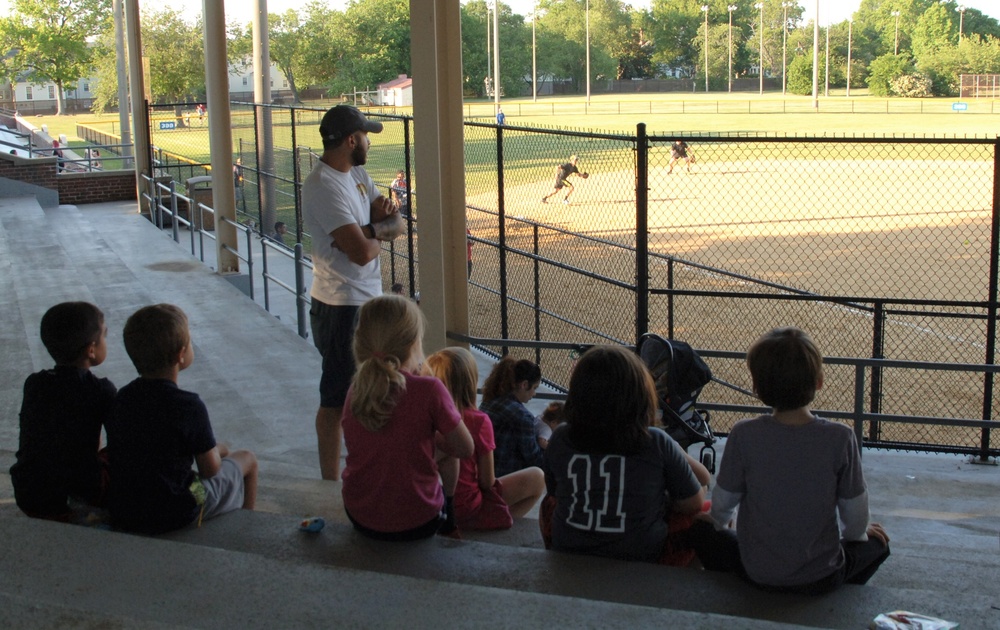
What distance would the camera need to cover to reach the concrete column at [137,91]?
61.3ft

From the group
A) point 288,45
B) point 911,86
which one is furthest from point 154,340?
point 911,86

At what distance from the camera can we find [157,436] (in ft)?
10.5

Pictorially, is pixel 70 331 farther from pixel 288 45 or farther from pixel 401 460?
pixel 288 45

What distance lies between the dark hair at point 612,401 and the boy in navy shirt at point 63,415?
1.59m

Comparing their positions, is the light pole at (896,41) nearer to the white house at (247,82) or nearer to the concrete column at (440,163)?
the white house at (247,82)

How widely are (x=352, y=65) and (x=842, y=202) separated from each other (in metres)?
34.6

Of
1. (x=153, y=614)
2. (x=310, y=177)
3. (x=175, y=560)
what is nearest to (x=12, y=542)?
(x=175, y=560)

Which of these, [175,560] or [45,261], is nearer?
[175,560]

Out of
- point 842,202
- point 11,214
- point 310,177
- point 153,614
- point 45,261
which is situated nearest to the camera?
point 153,614

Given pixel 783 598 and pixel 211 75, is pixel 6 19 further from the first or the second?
pixel 783 598

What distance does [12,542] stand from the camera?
10.0 feet

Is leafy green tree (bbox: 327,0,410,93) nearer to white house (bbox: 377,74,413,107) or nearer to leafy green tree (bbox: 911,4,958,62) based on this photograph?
white house (bbox: 377,74,413,107)

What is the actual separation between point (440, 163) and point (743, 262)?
12788mm

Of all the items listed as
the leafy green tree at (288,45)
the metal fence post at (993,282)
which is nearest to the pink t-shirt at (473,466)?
the metal fence post at (993,282)
